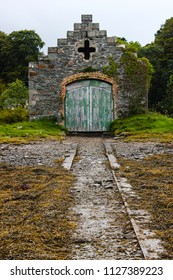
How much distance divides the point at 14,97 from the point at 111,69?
676 inches

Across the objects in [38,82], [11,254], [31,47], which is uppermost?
[31,47]

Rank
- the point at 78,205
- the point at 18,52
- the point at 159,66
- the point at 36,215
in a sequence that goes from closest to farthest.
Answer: the point at 36,215 < the point at 78,205 < the point at 159,66 < the point at 18,52

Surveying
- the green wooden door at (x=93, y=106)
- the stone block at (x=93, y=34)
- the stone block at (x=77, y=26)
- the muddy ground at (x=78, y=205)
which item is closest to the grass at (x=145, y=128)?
the green wooden door at (x=93, y=106)

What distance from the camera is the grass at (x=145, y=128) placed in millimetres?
15663

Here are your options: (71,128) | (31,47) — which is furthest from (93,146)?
(31,47)

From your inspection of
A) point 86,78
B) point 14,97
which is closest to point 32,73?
point 86,78

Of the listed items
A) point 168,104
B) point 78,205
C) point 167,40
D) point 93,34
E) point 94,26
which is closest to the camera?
point 78,205

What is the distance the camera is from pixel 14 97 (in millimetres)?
36094

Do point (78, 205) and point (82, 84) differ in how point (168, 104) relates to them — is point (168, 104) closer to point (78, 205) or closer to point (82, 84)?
point (82, 84)

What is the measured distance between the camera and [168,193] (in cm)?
712

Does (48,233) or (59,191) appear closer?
(48,233)

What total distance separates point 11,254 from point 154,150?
8373 millimetres
